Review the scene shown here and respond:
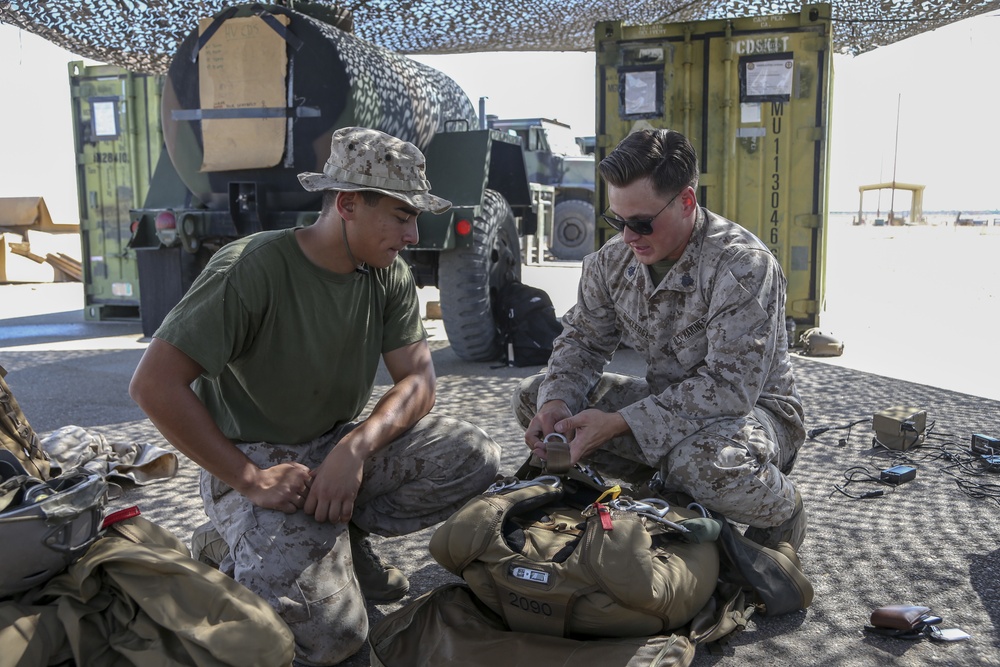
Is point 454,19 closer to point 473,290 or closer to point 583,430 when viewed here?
point 473,290

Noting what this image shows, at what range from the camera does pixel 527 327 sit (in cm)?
597

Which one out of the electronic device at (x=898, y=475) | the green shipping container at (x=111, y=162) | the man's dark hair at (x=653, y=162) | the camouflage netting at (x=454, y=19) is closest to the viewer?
the man's dark hair at (x=653, y=162)

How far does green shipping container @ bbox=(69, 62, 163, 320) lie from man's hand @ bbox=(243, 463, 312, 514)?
6.31 m

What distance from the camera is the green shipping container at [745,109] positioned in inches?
235

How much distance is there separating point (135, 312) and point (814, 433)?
21.9 ft

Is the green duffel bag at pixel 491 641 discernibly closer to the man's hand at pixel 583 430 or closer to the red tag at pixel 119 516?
the man's hand at pixel 583 430

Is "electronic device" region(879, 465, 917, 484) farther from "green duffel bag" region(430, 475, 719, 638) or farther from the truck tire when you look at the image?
the truck tire

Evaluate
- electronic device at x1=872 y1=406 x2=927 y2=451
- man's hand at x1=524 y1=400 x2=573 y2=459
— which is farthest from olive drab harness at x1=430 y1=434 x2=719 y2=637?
electronic device at x1=872 y1=406 x2=927 y2=451

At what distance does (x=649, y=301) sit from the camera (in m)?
2.68

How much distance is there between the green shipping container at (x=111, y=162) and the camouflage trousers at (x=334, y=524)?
6136mm

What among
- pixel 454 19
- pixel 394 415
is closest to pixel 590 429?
pixel 394 415

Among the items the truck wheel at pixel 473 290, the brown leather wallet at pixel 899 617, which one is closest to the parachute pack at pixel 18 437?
the brown leather wallet at pixel 899 617

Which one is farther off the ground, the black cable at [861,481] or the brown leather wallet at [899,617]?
the brown leather wallet at [899,617]

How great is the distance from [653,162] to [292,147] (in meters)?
3.39
